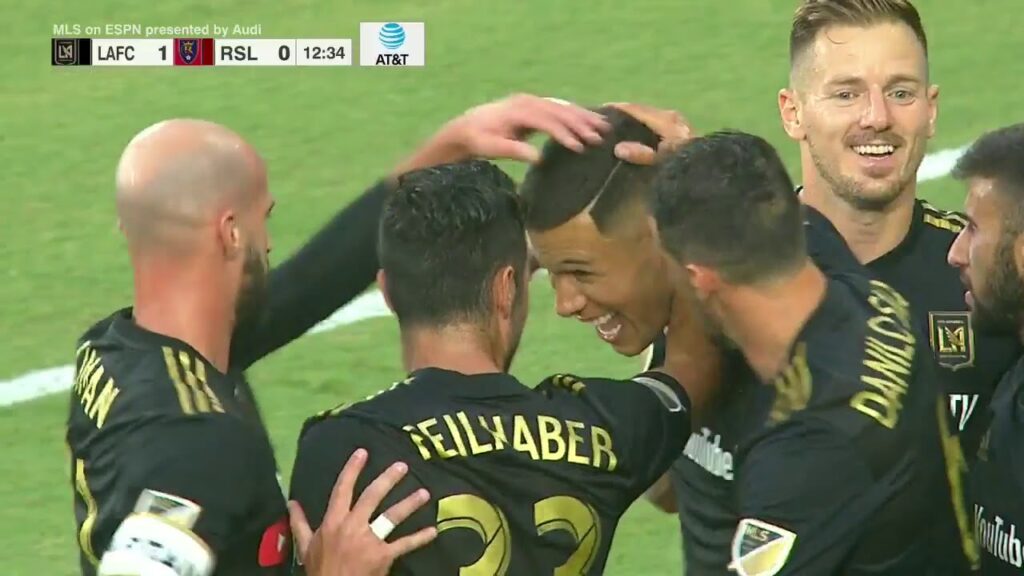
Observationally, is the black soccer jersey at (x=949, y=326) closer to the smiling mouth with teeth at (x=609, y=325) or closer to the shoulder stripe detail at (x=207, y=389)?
the smiling mouth with teeth at (x=609, y=325)

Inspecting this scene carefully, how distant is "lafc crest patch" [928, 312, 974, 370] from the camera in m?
5.14

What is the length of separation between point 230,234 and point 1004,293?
1.87 metres

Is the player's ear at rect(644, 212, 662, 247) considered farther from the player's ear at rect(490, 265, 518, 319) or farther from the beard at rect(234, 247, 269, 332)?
the beard at rect(234, 247, 269, 332)

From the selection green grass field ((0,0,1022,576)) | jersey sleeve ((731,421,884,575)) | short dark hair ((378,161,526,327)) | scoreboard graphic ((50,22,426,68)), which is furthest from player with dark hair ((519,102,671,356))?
scoreboard graphic ((50,22,426,68))

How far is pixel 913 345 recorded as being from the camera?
433 centimetres

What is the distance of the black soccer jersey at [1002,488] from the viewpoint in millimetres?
4590

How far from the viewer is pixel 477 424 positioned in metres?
4.15

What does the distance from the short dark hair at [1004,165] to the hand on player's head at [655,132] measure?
0.75 m

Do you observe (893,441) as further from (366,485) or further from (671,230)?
(366,485)

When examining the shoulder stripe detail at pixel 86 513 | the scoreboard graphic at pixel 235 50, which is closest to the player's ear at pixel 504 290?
the shoulder stripe detail at pixel 86 513

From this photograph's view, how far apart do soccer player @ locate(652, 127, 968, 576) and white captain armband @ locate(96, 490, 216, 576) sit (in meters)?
1.11

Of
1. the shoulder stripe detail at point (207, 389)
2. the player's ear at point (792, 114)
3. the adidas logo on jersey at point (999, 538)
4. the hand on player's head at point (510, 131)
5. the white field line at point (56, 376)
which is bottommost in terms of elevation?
the white field line at point (56, 376)

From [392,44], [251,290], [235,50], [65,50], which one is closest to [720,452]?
[251,290]

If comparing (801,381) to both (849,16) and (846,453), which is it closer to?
(846,453)
